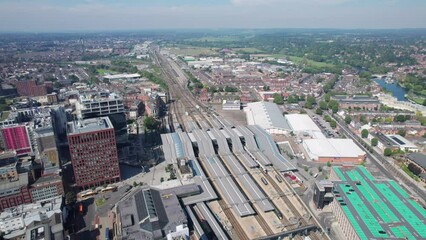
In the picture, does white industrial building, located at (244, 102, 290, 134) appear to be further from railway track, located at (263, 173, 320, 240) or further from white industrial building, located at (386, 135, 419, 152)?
white industrial building, located at (386, 135, 419, 152)

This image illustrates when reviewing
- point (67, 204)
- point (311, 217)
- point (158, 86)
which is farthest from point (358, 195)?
point (158, 86)

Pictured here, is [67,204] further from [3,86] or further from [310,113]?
[3,86]

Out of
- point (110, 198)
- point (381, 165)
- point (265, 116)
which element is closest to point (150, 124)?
point (110, 198)

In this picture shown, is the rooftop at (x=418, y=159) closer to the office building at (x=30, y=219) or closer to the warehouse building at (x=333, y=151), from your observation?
the warehouse building at (x=333, y=151)

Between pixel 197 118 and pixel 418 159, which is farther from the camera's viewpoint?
pixel 197 118

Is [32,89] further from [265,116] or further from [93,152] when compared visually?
[265,116]
